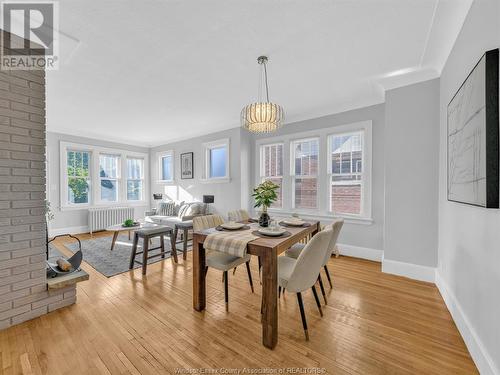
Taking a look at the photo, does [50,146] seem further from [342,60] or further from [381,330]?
[381,330]

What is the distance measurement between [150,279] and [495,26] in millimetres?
3825

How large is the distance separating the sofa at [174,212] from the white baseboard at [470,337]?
4226 millimetres

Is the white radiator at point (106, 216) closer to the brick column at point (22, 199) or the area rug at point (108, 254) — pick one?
the area rug at point (108, 254)

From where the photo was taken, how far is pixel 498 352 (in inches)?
47.7

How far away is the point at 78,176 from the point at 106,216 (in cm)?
122

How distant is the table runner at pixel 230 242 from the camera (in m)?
1.75

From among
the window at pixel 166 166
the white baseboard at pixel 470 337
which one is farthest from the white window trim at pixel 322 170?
the window at pixel 166 166

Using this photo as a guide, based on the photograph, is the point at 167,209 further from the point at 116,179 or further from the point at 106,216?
the point at 116,179

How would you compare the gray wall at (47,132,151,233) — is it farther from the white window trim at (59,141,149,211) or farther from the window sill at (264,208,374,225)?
the window sill at (264,208,374,225)

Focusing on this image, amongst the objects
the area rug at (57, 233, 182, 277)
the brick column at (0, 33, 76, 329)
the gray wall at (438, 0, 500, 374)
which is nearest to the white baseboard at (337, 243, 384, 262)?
the gray wall at (438, 0, 500, 374)

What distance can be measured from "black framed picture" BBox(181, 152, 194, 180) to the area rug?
6.00ft

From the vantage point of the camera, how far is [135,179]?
673cm

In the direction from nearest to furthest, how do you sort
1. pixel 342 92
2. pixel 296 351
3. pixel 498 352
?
pixel 498 352 < pixel 296 351 < pixel 342 92

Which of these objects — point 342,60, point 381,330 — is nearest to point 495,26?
point 342,60
